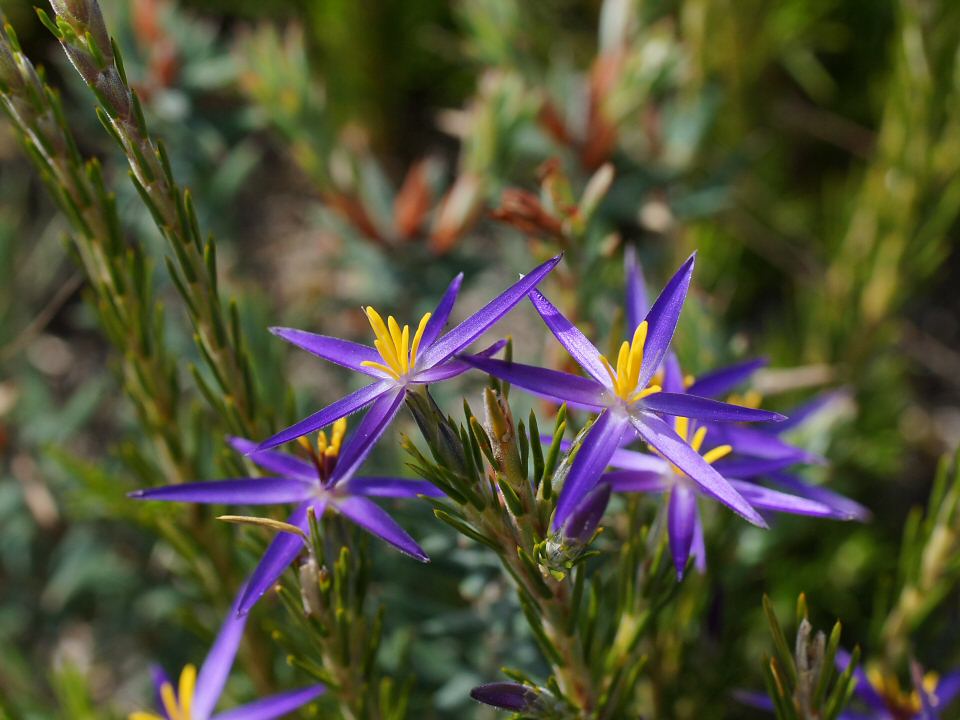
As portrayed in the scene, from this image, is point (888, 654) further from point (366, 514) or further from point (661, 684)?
point (366, 514)

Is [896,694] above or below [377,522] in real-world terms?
below

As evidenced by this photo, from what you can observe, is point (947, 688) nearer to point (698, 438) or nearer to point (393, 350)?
point (698, 438)

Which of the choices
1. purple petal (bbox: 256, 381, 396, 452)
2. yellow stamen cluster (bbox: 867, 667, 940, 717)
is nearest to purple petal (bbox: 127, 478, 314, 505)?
purple petal (bbox: 256, 381, 396, 452)

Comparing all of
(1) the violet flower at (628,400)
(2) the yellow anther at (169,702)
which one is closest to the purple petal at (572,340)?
(1) the violet flower at (628,400)

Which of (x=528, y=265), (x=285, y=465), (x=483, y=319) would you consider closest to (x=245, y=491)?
(x=285, y=465)

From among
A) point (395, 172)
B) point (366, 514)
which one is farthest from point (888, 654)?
point (395, 172)

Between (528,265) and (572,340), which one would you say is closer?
(572,340)
